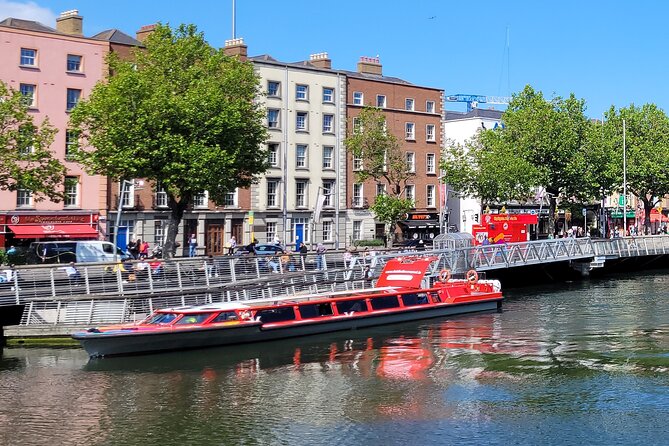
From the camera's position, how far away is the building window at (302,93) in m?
78.4

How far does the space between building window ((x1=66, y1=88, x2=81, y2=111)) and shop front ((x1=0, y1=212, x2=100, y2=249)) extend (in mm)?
7993

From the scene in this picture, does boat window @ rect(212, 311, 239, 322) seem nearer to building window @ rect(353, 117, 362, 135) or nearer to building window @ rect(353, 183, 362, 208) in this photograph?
building window @ rect(353, 117, 362, 135)

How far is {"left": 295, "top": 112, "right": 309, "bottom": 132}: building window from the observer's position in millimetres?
78438

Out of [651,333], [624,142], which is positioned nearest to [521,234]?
[624,142]

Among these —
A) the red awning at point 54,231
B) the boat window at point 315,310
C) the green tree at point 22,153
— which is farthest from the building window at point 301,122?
the boat window at point 315,310

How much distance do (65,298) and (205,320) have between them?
6.13 m

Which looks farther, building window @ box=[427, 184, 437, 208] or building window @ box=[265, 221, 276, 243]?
building window @ box=[427, 184, 437, 208]

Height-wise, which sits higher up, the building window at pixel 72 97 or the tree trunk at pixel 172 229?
the building window at pixel 72 97

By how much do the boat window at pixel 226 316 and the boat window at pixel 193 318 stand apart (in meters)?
0.45

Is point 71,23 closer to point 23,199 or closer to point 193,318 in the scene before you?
point 23,199

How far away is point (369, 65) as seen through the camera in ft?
290

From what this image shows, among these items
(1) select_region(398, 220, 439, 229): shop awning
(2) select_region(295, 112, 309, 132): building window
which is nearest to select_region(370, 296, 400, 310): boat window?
(2) select_region(295, 112, 309, 132): building window

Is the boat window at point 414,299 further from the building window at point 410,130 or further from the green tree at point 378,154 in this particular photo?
the building window at point 410,130

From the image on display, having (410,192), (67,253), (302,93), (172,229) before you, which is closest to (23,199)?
(67,253)
